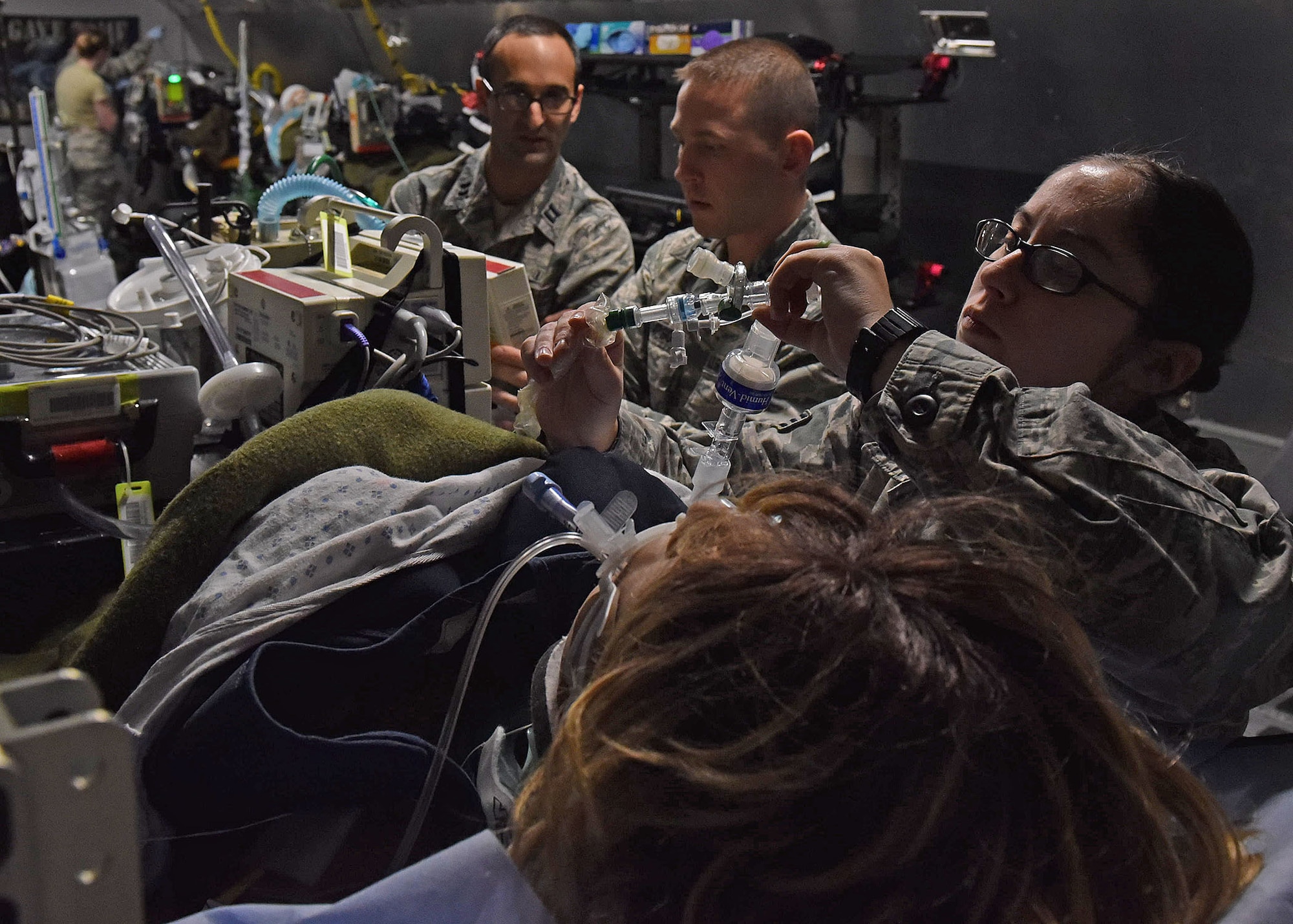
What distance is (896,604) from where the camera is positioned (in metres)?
0.66

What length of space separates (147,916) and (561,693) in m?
0.43

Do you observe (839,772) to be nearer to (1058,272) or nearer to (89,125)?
(1058,272)

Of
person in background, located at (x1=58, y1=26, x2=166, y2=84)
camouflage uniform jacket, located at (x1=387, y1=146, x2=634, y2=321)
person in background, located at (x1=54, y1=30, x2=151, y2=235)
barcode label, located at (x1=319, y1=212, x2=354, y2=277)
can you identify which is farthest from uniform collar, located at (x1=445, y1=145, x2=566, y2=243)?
person in background, located at (x1=58, y1=26, x2=166, y2=84)

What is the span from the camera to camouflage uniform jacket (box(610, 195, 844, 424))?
81.1 inches

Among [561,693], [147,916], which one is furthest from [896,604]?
[147,916]

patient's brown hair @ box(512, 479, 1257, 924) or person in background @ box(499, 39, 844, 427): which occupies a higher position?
person in background @ box(499, 39, 844, 427)

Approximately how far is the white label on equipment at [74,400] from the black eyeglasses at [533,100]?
5.67ft

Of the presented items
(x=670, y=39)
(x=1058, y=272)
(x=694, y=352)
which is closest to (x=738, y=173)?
(x=694, y=352)

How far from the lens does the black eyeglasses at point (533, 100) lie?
2850 millimetres

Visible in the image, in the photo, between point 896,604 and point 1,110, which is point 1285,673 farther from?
point 1,110

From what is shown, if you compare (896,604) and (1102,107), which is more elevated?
(1102,107)

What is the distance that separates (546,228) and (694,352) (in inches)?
31.4

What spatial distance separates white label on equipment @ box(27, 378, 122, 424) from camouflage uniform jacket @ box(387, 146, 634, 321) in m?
1.37

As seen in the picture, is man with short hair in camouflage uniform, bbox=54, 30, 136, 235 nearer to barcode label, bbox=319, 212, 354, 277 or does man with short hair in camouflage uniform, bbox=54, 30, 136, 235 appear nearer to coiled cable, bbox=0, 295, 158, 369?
coiled cable, bbox=0, 295, 158, 369
